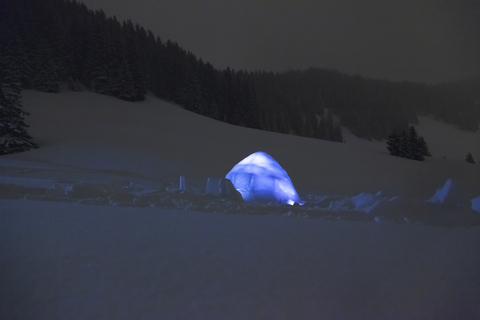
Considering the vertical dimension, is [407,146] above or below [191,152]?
above

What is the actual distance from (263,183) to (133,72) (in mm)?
28737

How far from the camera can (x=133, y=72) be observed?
30.5 metres

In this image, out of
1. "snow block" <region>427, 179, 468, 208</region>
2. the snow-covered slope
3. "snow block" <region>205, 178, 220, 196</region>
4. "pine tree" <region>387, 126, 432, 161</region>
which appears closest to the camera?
"snow block" <region>427, 179, 468, 208</region>

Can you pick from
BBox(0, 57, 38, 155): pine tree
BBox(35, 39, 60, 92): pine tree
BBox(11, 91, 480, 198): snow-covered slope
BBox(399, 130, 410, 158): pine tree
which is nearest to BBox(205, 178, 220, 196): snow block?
Answer: BBox(11, 91, 480, 198): snow-covered slope

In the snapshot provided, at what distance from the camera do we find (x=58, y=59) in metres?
27.9

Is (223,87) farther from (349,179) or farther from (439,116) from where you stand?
(439,116)

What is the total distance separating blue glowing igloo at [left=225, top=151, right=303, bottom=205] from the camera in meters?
6.80

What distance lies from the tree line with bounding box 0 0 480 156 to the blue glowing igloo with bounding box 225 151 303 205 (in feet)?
36.6

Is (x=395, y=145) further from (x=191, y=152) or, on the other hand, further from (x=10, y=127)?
(x=10, y=127)

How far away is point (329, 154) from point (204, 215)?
1593 centimetres

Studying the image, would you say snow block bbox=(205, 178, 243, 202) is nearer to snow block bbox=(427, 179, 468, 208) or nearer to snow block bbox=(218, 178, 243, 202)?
snow block bbox=(218, 178, 243, 202)

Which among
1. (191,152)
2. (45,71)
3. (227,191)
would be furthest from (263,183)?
(45,71)

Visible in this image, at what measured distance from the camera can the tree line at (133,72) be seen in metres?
24.4

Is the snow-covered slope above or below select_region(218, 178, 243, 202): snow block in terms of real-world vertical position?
above
